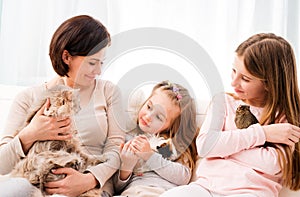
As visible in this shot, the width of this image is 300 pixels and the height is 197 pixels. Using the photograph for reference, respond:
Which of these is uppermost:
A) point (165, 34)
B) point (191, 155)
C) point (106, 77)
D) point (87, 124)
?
point (165, 34)

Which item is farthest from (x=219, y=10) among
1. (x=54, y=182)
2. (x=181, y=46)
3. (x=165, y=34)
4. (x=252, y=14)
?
(x=54, y=182)

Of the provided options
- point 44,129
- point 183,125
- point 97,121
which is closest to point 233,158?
point 183,125

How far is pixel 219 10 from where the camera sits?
1.88 metres

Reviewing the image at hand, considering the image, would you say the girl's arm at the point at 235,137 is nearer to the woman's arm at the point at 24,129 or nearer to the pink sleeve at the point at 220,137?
the pink sleeve at the point at 220,137

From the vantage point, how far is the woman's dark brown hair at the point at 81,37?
139cm

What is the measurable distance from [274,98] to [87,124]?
0.60 metres

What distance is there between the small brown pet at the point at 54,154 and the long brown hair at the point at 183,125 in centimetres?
28

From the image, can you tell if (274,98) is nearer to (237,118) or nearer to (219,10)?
(237,118)

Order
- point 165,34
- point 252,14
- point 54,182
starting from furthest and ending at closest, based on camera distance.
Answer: point 252,14, point 165,34, point 54,182

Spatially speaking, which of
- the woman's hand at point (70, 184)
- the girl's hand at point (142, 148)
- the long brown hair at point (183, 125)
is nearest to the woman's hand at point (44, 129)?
the woman's hand at point (70, 184)

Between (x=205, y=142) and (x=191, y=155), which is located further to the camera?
(x=191, y=155)

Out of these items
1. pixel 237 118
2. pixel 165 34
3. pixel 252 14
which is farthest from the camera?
pixel 252 14

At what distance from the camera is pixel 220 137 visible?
132 centimetres

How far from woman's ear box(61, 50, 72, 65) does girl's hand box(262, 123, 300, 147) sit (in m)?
0.67
